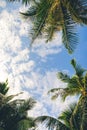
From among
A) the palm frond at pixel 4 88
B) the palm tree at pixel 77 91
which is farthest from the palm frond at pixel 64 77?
the palm frond at pixel 4 88

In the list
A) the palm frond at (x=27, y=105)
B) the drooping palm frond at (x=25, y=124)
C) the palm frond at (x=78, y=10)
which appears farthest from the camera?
the palm frond at (x=27, y=105)

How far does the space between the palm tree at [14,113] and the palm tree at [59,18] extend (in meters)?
10.6

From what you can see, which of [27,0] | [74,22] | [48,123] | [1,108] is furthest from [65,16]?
[1,108]

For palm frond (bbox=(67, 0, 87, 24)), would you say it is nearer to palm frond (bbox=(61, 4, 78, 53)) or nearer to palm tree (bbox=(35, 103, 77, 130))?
palm frond (bbox=(61, 4, 78, 53))

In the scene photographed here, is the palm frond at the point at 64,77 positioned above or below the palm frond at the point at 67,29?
→ below

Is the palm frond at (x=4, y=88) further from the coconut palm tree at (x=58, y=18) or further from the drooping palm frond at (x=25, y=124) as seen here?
the coconut palm tree at (x=58, y=18)

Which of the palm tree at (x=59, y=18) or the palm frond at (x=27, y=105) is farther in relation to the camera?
the palm frond at (x=27, y=105)

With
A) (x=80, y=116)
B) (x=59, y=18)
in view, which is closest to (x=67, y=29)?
(x=59, y=18)

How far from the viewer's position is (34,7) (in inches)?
587

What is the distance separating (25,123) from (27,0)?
11911mm

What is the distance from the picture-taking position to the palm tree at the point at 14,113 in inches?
933

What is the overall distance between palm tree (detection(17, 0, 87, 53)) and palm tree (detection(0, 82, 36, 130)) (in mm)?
10626

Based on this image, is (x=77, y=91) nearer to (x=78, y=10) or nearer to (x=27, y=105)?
(x=27, y=105)

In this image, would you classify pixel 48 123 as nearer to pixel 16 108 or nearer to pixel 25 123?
pixel 25 123
